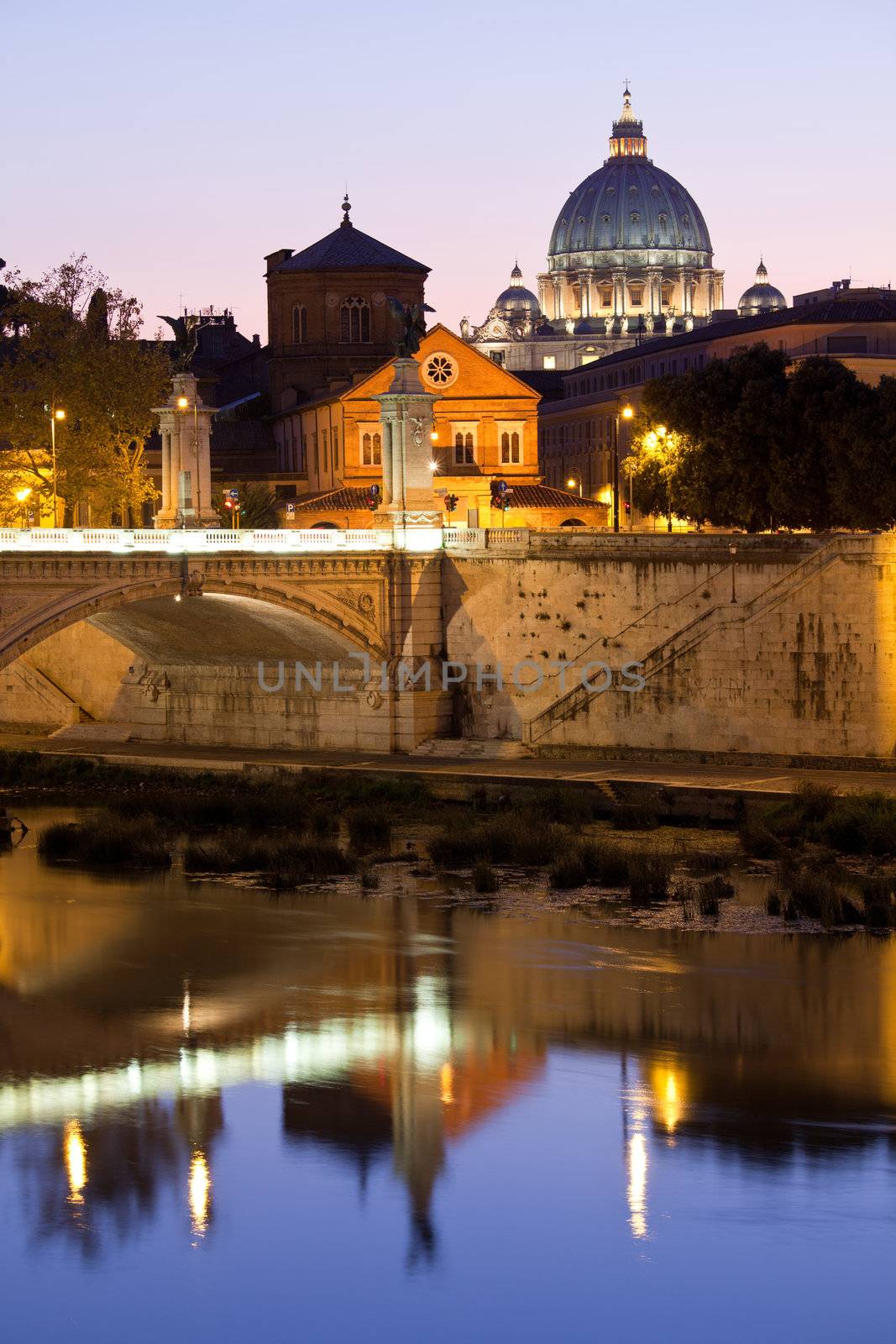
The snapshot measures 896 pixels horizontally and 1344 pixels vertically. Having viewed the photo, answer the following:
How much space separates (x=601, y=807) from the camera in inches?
1674

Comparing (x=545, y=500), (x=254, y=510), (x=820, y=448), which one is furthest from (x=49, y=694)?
(x=545, y=500)

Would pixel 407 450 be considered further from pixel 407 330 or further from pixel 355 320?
pixel 355 320

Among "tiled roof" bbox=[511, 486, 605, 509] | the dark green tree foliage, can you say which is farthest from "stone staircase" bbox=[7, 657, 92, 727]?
"tiled roof" bbox=[511, 486, 605, 509]

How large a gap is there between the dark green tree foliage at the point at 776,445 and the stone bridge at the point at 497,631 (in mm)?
5702

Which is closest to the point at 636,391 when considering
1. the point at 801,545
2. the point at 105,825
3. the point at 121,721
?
the point at 121,721

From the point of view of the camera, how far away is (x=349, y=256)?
86188mm

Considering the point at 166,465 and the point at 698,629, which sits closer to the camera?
the point at 698,629

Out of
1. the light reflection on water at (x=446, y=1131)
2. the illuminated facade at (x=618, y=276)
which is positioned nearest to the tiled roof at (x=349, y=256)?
the light reflection on water at (x=446, y=1131)

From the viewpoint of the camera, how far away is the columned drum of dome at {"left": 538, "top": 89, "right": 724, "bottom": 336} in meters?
186

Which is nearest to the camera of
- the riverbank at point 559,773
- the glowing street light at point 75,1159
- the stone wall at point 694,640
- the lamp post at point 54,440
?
the glowing street light at point 75,1159

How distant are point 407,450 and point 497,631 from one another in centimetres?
437

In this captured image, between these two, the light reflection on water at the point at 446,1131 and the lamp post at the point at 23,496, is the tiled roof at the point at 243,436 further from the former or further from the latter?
the light reflection on water at the point at 446,1131

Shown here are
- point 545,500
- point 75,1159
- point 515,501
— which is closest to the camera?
point 75,1159

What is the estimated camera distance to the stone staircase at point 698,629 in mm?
44281
